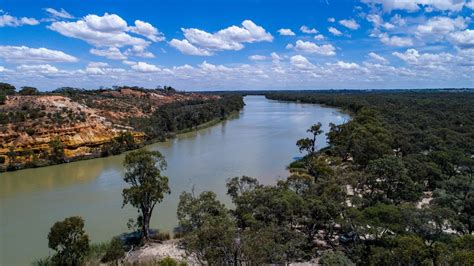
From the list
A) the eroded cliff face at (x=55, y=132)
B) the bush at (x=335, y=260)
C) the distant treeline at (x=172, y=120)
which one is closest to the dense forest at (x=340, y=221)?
the bush at (x=335, y=260)

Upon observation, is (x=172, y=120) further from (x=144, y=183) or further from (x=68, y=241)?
(x=68, y=241)

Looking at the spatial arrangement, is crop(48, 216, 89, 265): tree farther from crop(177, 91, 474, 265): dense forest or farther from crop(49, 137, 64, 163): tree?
crop(49, 137, 64, 163): tree

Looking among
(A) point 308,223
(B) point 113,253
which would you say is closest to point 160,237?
(B) point 113,253

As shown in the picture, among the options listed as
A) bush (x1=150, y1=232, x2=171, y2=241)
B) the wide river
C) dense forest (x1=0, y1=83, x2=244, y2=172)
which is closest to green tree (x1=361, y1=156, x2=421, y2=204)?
the wide river

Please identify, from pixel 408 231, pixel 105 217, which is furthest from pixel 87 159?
pixel 408 231

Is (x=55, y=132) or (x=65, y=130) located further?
(x=65, y=130)

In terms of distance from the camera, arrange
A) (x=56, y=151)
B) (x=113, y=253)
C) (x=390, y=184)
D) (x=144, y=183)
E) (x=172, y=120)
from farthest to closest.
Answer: (x=172, y=120), (x=56, y=151), (x=390, y=184), (x=144, y=183), (x=113, y=253)

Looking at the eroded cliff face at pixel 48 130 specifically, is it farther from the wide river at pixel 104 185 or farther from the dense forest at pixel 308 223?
the dense forest at pixel 308 223

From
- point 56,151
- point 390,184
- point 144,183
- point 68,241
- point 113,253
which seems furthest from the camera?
point 56,151
